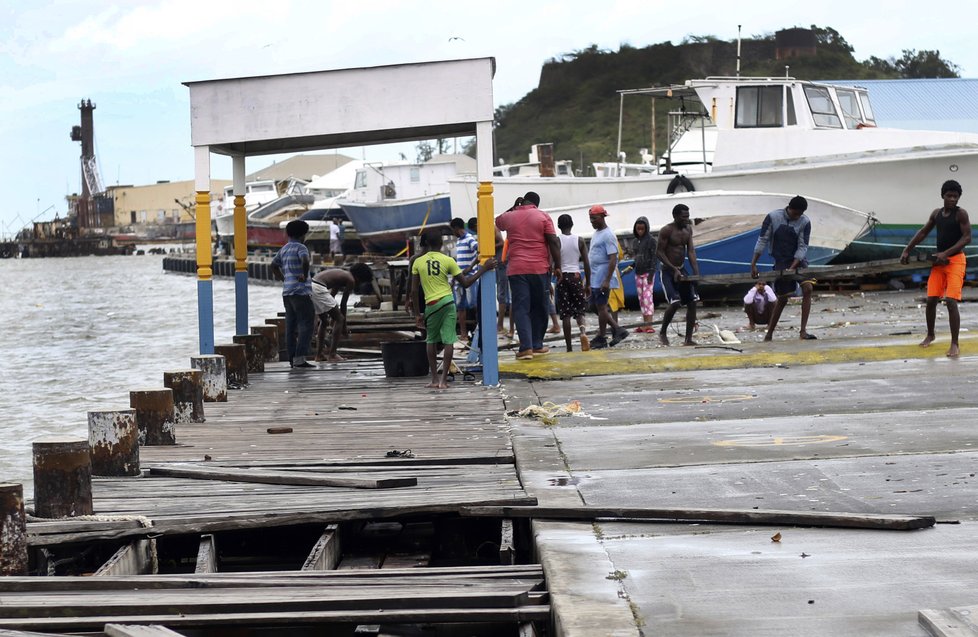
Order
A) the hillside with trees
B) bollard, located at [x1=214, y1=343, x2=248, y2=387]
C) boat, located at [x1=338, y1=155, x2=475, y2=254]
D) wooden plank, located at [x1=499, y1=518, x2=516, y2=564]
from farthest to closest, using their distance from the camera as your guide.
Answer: the hillside with trees → boat, located at [x1=338, y1=155, x2=475, y2=254] → bollard, located at [x1=214, y1=343, x2=248, y2=387] → wooden plank, located at [x1=499, y1=518, x2=516, y2=564]

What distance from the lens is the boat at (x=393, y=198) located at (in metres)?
45.1

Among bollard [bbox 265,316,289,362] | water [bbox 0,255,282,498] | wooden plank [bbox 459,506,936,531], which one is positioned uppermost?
wooden plank [bbox 459,506,936,531]

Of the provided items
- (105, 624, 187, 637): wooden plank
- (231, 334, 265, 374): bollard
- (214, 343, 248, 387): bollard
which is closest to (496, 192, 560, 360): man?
(214, 343, 248, 387): bollard

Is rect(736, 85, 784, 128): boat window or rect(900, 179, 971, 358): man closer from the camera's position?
rect(900, 179, 971, 358): man

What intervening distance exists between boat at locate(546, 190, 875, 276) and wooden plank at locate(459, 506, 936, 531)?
17966 millimetres

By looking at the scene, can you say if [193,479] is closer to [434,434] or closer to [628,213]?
[434,434]

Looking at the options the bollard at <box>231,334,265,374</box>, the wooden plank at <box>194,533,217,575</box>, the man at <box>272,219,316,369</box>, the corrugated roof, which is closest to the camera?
the wooden plank at <box>194,533,217,575</box>

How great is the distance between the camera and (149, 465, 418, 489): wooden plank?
7484mm

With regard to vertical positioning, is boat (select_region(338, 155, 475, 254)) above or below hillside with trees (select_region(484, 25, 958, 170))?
below

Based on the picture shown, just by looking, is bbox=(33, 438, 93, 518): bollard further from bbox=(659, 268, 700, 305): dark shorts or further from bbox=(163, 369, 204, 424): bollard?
bbox=(659, 268, 700, 305): dark shorts

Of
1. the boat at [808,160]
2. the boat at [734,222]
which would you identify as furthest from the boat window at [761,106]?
the boat at [734,222]

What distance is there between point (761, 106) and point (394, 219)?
19.9 metres

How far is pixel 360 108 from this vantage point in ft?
42.5

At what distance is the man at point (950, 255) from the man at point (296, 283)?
6.96 meters
